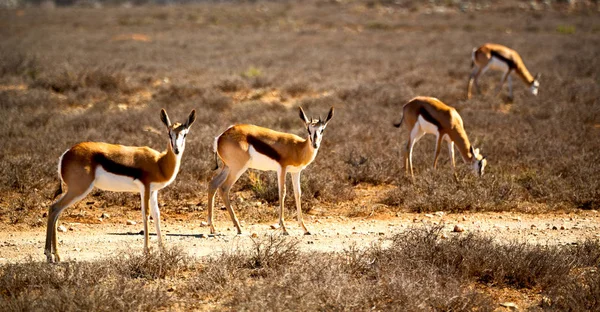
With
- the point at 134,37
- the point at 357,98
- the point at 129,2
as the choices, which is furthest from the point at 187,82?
the point at 129,2

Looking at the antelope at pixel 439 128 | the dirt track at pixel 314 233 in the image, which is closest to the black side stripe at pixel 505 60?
the antelope at pixel 439 128

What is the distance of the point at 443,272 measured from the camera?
21.3ft

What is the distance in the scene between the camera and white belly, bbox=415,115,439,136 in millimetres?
11477

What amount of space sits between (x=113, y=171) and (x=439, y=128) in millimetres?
6678

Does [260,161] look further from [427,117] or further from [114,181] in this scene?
[427,117]

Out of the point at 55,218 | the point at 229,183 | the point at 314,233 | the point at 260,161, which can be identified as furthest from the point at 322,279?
the point at 55,218

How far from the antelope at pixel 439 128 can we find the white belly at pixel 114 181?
5580mm

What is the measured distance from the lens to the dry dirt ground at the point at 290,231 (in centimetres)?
744

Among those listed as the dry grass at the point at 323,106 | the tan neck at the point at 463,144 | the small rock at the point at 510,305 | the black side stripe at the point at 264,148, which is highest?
the black side stripe at the point at 264,148

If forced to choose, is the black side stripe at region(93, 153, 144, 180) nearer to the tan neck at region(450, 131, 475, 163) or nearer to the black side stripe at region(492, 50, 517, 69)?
the tan neck at region(450, 131, 475, 163)

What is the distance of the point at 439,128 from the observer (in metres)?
11.4

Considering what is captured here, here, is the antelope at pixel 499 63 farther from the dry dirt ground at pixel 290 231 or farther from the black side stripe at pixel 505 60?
the dry dirt ground at pixel 290 231

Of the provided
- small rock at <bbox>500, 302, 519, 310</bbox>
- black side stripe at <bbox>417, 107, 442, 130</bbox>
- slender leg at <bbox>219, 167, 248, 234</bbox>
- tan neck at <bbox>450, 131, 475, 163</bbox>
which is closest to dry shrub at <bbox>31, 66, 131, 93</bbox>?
black side stripe at <bbox>417, 107, 442, 130</bbox>

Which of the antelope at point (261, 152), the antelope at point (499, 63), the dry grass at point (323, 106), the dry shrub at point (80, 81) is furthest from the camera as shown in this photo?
the antelope at point (499, 63)
